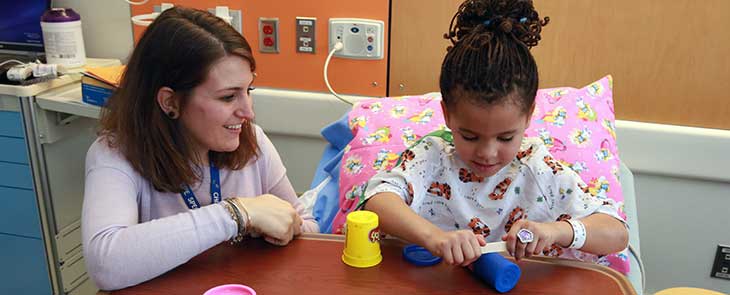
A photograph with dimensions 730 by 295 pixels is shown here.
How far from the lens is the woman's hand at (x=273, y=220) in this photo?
1.13 meters

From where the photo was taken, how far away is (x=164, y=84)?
1.24m

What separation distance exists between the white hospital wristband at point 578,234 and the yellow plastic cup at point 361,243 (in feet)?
1.18

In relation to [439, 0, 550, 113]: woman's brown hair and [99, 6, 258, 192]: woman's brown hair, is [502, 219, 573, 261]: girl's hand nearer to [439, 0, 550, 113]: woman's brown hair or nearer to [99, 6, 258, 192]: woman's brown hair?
[439, 0, 550, 113]: woman's brown hair

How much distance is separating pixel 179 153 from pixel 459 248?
1.95 ft

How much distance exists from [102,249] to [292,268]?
12.8 inches

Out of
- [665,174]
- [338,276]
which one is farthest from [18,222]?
[665,174]

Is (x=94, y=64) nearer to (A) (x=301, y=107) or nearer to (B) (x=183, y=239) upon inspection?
(A) (x=301, y=107)

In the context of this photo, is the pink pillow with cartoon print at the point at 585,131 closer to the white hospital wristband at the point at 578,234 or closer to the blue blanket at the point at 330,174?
the white hospital wristband at the point at 578,234

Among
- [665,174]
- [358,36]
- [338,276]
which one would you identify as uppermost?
[358,36]

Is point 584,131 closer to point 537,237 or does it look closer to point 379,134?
point 379,134

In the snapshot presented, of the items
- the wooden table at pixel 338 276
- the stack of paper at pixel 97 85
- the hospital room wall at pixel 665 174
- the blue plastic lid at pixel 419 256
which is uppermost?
the stack of paper at pixel 97 85

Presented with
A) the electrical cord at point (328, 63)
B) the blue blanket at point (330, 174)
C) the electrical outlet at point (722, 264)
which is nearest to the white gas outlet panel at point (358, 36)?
the electrical cord at point (328, 63)

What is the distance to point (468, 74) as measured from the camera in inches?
44.9

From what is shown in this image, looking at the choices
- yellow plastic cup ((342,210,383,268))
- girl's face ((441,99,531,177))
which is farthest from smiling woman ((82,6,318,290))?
girl's face ((441,99,531,177))
